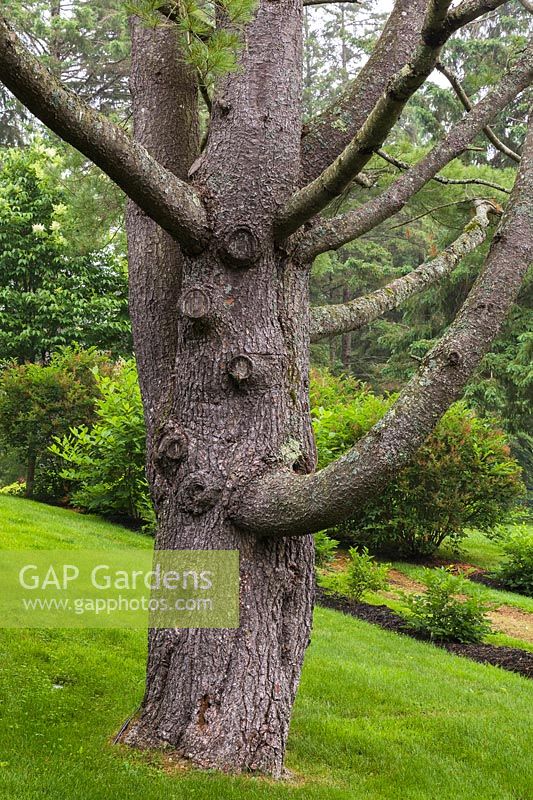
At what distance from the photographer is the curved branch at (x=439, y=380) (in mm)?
2756

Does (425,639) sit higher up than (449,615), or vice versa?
(449,615)

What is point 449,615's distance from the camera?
659 cm

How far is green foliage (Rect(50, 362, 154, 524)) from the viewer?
10000mm

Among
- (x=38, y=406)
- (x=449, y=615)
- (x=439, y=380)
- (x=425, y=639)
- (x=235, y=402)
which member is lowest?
(x=425, y=639)

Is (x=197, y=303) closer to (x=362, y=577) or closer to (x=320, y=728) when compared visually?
(x=320, y=728)

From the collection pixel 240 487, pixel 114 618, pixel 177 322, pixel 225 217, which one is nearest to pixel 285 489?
pixel 240 487

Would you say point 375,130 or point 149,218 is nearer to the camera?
point 375,130

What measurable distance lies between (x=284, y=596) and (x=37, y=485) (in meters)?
9.94

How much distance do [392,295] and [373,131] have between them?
1450 mm

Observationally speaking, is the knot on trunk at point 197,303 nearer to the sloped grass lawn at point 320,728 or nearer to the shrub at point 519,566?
the sloped grass lawn at point 320,728

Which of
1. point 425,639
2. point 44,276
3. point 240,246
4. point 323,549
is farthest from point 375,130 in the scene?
point 44,276

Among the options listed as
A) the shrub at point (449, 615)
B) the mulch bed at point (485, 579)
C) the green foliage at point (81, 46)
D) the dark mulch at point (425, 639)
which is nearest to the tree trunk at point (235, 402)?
the dark mulch at point (425, 639)

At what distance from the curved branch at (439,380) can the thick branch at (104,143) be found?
3.87 feet

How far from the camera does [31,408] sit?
11758 mm
